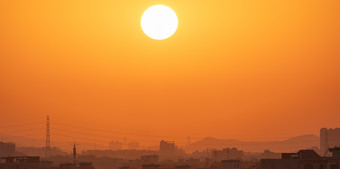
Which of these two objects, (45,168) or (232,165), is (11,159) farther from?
(232,165)

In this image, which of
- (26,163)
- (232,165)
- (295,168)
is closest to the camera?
(295,168)

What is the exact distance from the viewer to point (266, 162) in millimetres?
160375

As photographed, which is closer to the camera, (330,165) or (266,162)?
(330,165)

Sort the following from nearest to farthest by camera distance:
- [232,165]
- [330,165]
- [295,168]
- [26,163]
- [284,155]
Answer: [330,165] → [295,168] → [284,155] → [232,165] → [26,163]

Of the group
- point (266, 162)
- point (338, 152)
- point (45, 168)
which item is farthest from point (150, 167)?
point (338, 152)

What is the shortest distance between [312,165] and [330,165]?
6.02 m

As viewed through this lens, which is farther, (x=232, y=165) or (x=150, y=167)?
(x=150, y=167)

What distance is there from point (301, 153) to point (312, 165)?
1342 cm

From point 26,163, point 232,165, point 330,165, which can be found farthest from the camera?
point 26,163

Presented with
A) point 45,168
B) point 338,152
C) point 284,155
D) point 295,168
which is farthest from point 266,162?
point 45,168

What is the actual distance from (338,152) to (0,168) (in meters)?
92.5

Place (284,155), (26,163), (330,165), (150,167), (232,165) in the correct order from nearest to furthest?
(330,165), (284,155), (232,165), (26,163), (150,167)

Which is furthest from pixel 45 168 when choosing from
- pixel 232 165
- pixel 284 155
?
pixel 284 155

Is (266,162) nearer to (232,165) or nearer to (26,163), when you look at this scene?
(232,165)
